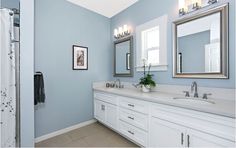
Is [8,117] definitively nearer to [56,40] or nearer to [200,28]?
[56,40]

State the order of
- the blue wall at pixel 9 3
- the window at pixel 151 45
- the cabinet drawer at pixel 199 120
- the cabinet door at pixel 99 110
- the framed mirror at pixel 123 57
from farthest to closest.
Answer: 1. the framed mirror at pixel 123 57
2. the cabinet door at pixel 99 110
3. the window at pixel 151 45
4. the blue wall at pixel 9 3
5. the cabinet drawer at pixel 199 120

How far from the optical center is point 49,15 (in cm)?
238

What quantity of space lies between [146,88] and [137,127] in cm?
67

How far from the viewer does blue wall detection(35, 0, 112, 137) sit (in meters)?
2.30

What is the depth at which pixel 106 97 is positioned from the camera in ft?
8.64

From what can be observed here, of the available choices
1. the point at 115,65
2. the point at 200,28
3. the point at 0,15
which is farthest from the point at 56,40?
the point at 200,28

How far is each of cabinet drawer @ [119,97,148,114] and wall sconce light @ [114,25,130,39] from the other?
1.51 meters

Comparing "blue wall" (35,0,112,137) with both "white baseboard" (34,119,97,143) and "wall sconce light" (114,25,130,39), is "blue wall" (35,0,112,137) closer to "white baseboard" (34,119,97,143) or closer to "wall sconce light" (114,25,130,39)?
"white baseboard" (34,119,97,143)

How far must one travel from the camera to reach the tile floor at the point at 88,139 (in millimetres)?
2139

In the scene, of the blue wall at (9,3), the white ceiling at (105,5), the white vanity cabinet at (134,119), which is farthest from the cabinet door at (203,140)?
the blue wall at (9,3)

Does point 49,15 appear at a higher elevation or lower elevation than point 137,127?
higher

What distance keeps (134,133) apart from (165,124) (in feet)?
2.03

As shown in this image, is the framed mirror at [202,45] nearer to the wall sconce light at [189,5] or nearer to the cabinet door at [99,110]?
the wall sconce light at [189,5]

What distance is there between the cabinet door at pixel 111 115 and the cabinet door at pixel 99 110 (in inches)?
5.8
